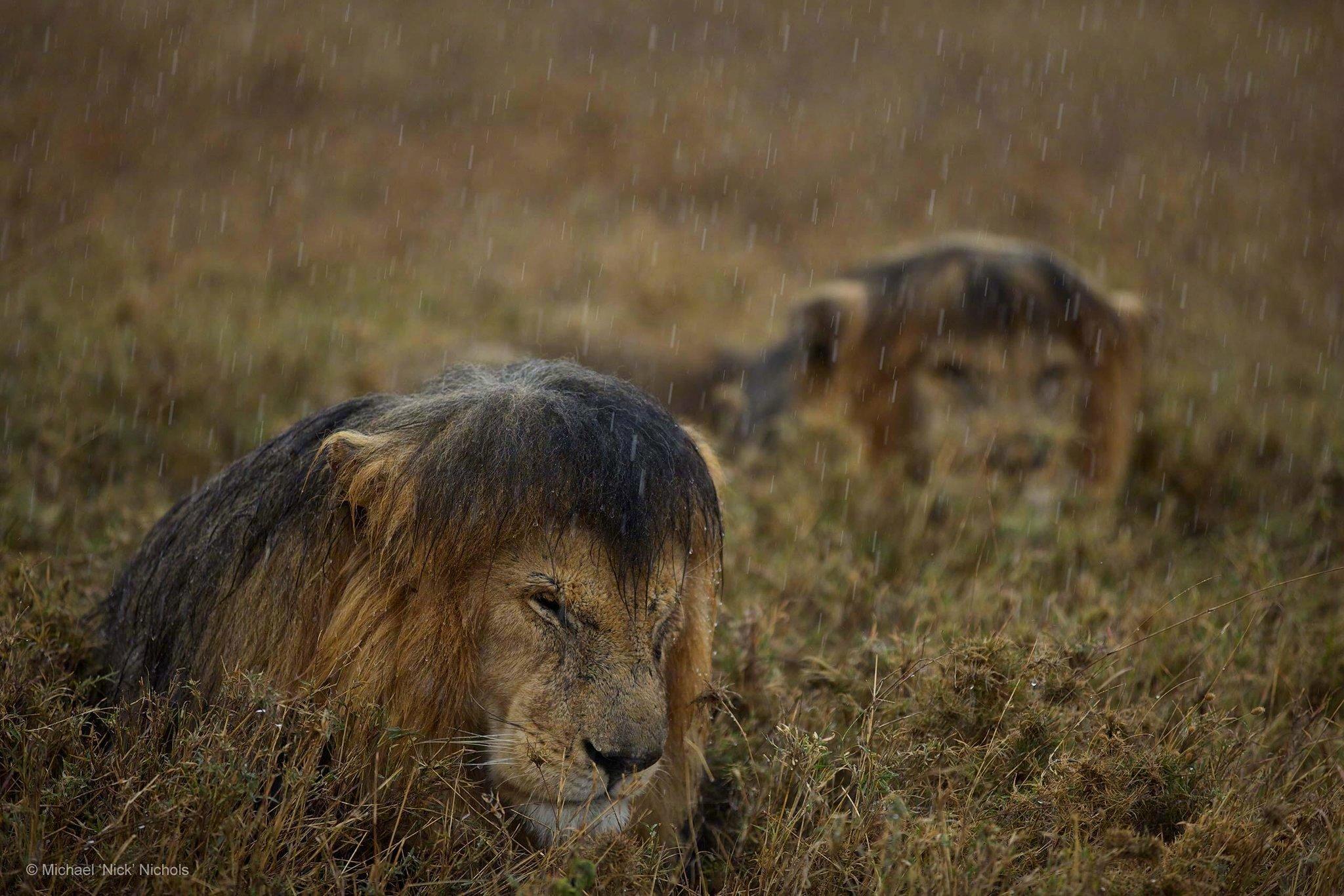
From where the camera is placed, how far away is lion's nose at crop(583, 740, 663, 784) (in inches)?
105

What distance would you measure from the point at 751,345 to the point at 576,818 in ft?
25.6

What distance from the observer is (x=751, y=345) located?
1025 cm

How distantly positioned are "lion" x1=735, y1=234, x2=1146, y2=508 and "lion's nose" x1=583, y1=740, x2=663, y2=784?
4.73m

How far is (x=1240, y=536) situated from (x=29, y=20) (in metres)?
14.5

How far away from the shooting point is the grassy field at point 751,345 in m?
2.86

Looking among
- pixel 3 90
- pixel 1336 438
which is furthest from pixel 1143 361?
pixel 3 90

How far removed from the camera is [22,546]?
4.68 meters

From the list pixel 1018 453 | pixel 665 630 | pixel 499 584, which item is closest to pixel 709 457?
pixel 665 630

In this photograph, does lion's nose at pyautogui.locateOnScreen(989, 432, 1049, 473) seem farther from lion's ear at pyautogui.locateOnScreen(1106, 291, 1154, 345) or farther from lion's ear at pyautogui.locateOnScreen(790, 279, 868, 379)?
lion's ear at pyautogui.locateOnScreen(1106, 291, 1154, 345)

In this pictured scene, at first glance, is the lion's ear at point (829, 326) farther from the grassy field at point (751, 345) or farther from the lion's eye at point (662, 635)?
the lion's eye at point (662, 635)

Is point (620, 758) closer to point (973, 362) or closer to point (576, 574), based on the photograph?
point (576, 574)

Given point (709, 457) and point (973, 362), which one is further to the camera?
point (973, 362)

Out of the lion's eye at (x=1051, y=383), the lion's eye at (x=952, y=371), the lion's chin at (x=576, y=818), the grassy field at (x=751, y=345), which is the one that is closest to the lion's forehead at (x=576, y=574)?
the lion's chin at (x=576, y=818)

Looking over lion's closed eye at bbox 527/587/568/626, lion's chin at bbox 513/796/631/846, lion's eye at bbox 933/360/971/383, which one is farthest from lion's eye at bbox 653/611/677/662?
lion's eye at bbox 933/360/971/383
